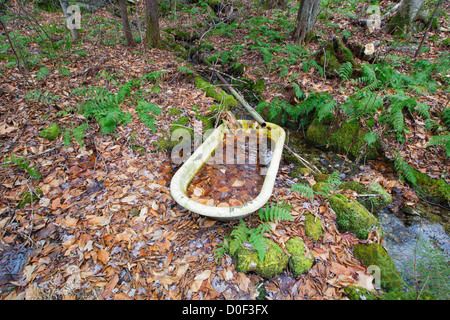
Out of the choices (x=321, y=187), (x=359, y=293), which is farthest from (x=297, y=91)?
(x=359, y=293)

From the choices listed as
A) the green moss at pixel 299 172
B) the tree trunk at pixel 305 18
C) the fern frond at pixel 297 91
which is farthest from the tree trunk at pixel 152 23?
the green moss at pixel 299 172

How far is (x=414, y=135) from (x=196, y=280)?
4155 millimetres

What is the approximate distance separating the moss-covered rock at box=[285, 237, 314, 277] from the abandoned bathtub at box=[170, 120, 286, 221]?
545mm

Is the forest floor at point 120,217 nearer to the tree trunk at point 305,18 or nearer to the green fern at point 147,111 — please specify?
the green fern at point 147,111

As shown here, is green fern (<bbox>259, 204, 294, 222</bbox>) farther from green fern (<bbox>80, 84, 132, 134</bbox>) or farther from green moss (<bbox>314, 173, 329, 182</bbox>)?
green fern (<bbox>80, 84, 132, 134</bbox>)

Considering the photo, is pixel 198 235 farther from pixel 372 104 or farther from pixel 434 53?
pixel 434 53

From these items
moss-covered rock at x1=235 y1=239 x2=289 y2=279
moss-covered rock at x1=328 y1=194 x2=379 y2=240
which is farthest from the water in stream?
moss-covered rock at x1=328 y1=194 x2=379 y2=240

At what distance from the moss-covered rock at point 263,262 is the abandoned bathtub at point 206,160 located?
38 cm

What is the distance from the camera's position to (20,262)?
81.5 inches

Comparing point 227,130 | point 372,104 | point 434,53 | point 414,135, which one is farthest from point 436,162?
point 434,53

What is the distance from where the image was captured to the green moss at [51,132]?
3.09 metres

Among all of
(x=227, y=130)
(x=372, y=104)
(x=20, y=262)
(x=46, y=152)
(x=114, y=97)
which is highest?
(x=372, y=104)

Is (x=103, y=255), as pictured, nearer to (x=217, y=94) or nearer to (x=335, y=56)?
(x=217, y=94)

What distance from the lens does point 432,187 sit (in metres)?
3.02
